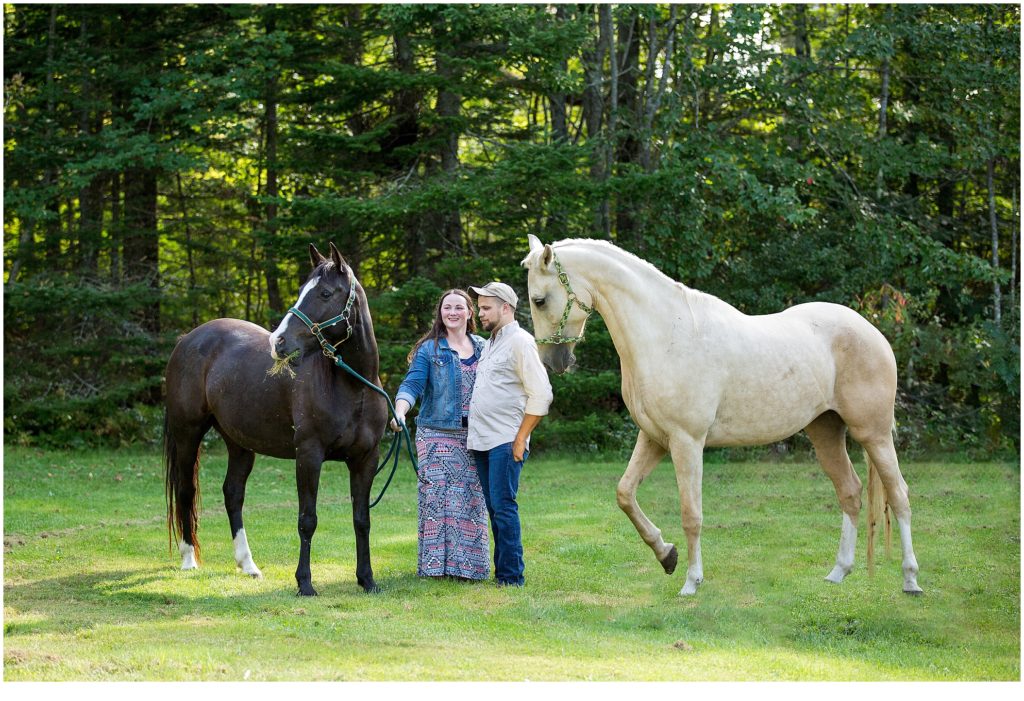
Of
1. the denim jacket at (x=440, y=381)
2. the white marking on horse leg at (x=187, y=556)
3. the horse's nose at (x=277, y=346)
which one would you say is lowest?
the white marking on horse leg at (x=187, y=556)

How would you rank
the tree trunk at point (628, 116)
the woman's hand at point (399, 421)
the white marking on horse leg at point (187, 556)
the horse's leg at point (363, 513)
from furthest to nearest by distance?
the tree trunk at point (628, 116)
the white marking on horse leg at point (187, 556)
the horse's leg at point (363, 513)
the woman's hand at point (399, 421)

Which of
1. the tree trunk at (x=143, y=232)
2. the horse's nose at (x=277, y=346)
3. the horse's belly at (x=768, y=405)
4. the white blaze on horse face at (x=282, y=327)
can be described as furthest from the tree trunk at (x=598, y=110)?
the horse's nose at (x=277, y=346)

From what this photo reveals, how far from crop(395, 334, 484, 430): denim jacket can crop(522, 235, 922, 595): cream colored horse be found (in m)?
0.81

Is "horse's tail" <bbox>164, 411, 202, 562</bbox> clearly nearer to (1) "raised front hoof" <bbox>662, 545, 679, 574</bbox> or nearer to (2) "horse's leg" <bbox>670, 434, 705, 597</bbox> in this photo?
(1) "raised front hoof" <bbox>662, 545, 679, 574</bbox>

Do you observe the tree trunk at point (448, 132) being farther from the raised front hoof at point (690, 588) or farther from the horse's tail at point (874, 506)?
the raised front hoof at point (690, 588)

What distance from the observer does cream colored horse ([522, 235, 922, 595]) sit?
549cm

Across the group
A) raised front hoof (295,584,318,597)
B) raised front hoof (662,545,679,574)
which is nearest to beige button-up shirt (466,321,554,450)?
raised front hoof (662,545,679,574)

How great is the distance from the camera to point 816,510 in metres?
9.18

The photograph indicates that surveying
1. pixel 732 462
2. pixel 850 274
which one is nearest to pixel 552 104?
pixel 850 274

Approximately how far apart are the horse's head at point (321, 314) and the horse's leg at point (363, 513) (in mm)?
758

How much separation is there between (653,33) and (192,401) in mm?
9810

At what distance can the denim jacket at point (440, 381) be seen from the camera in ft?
20.1

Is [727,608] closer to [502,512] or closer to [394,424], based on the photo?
[502,512]

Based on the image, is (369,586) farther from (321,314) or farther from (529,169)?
(529,169)
